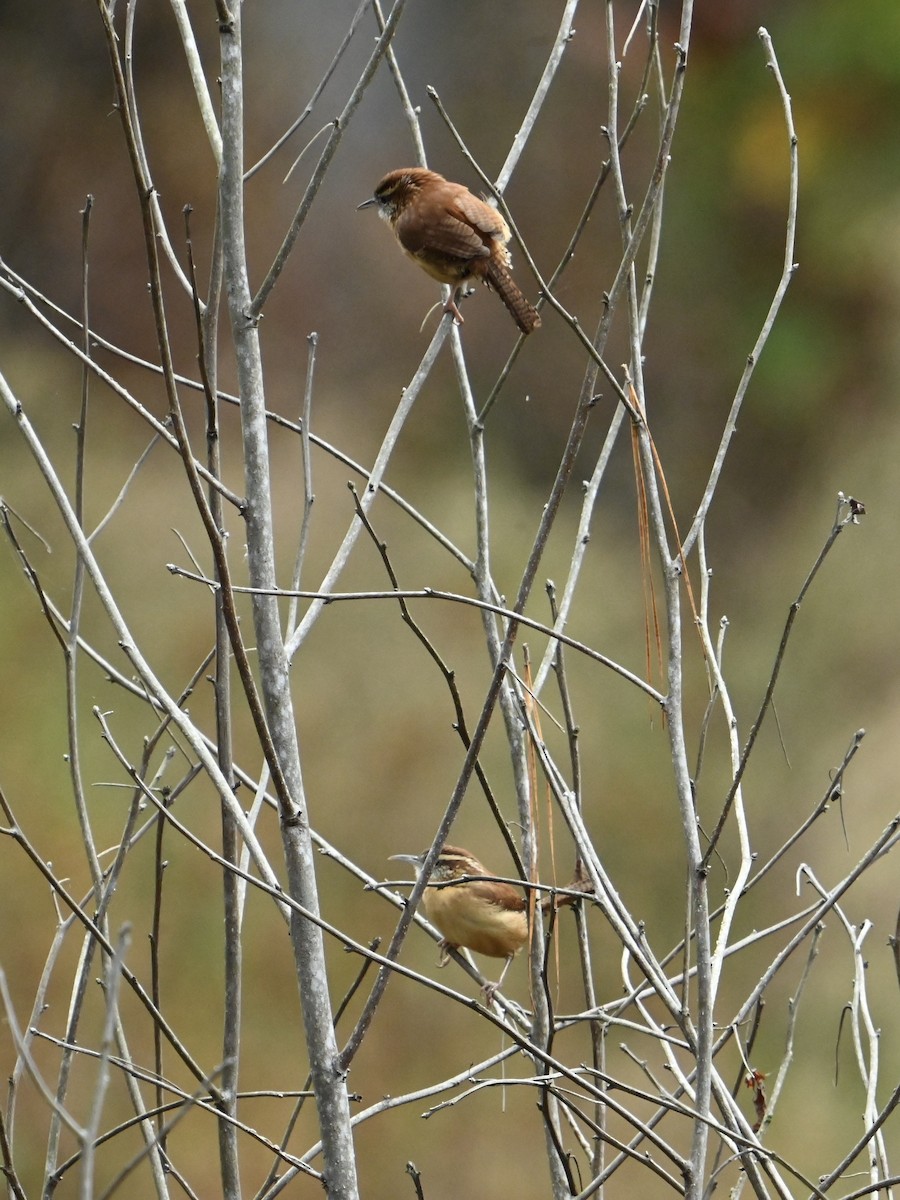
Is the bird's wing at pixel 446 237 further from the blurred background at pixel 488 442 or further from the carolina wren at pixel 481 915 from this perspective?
the blurred background at pixel 488 442

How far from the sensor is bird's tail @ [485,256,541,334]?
138 cm

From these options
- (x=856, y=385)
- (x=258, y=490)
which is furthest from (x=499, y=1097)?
(x=258, y=490)

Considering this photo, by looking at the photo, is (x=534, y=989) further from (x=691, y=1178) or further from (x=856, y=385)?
(x=856, y=385)

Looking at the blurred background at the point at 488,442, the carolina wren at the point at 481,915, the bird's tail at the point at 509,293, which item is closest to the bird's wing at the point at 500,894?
the carolina wren at the point at 481,915

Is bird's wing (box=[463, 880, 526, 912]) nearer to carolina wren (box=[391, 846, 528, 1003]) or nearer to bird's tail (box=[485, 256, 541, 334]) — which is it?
carolina wren (box=[391, 846, 528, 1003])

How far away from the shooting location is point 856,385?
398cm

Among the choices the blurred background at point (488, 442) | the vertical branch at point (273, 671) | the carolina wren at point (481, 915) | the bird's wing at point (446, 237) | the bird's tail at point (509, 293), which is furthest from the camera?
the blurred background at point (488, 442)

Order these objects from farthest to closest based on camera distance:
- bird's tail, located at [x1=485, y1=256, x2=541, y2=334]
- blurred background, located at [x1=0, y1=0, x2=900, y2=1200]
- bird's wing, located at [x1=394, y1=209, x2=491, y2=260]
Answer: blurred background, located at [x1=0, y1=0, x2=900, y2=1200] → bird's wing, located at [x1=394, y1=209, x2=491, y2=260] → bird's tail, located at [x1=485, y1=256, x2=541, y2=334]

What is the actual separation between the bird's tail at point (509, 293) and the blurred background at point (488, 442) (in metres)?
2.07

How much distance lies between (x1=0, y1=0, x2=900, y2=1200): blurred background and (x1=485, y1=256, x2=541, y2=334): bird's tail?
2.07m

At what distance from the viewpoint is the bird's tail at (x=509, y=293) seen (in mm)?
1384

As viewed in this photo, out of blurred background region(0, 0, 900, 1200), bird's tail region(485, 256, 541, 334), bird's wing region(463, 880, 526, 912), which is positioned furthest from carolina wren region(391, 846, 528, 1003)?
blurred background region(0, 0, 900, 1200)

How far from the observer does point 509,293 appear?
150cm

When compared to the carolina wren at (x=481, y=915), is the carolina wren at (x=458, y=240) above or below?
above
